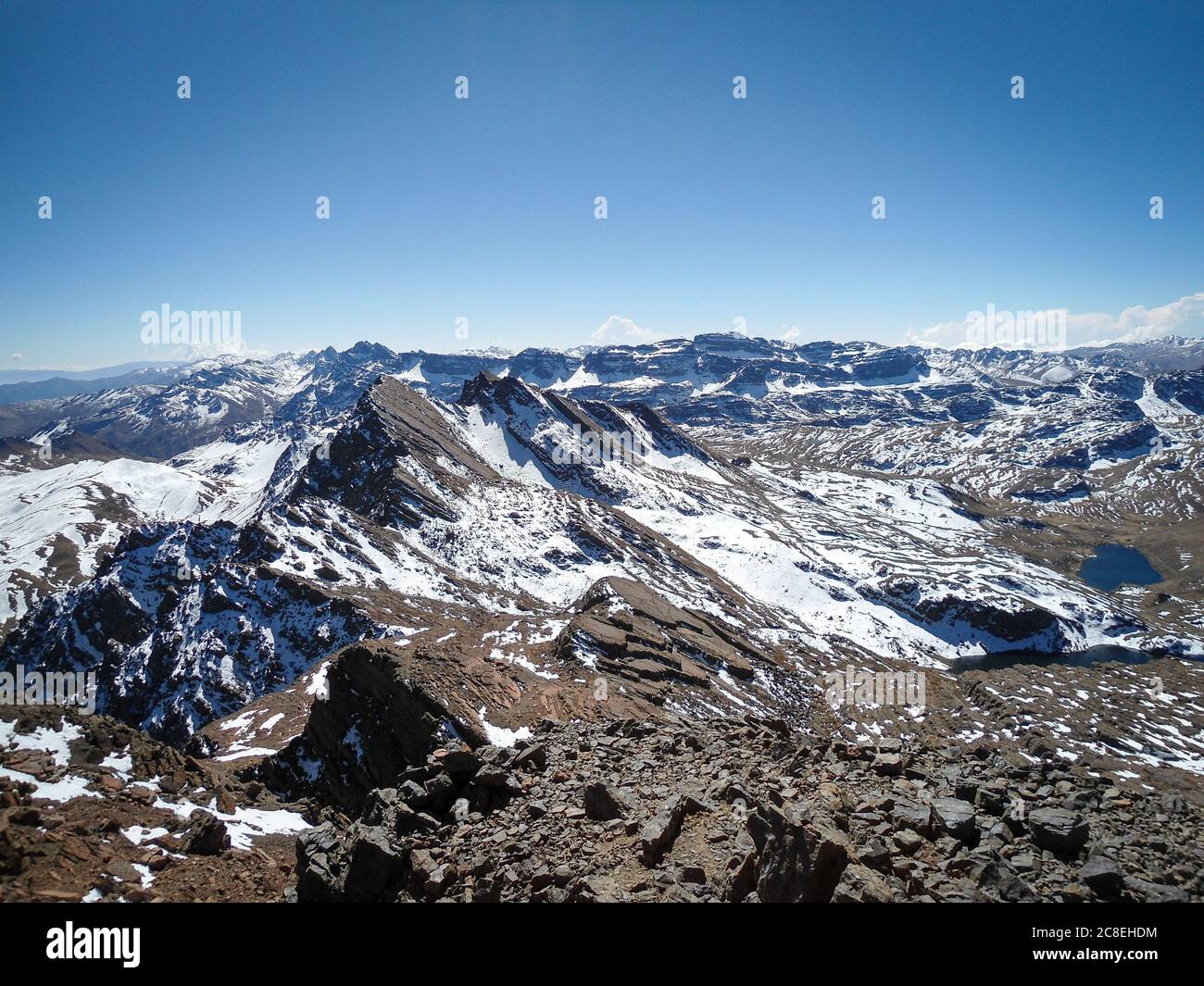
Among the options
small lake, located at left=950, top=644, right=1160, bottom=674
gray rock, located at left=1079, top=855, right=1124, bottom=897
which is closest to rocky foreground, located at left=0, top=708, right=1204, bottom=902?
gray rock, located at left=1079, top=855, right=1124, bottom=897

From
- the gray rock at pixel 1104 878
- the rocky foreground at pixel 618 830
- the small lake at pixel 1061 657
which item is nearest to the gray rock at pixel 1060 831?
the rocky foreground at pixel 618 830

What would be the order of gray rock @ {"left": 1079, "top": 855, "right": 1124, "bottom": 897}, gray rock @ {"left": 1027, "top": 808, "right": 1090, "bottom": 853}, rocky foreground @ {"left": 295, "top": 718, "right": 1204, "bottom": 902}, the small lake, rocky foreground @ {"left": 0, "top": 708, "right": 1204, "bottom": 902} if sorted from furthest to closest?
the small lake, gray rock @ {"left": 1027, "top": 808, "right": 1090, "bottom": 853}, rocky foreground @ {"left": 0, "top": 708, "right": 1204, "bottom": 902}, rocky foreground @ {"left": 295, "top": 718, "right": 1204, "bottom": 902}, gray rock @ {"left": 1079, "top": 855, "right": 1124, "bottom": 897}

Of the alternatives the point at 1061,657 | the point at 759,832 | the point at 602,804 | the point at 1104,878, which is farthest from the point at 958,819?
the point at 1061,657

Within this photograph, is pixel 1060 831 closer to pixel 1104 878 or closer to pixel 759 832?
pixel 1104 878

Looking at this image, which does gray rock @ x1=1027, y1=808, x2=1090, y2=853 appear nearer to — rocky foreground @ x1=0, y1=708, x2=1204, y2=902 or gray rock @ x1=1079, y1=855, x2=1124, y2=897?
rocky foreground @ x1=0, y1=708, x2=1204, y2=902

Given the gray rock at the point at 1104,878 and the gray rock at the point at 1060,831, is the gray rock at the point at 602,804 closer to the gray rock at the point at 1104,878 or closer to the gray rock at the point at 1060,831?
the gray rock at the point at 1060,831
